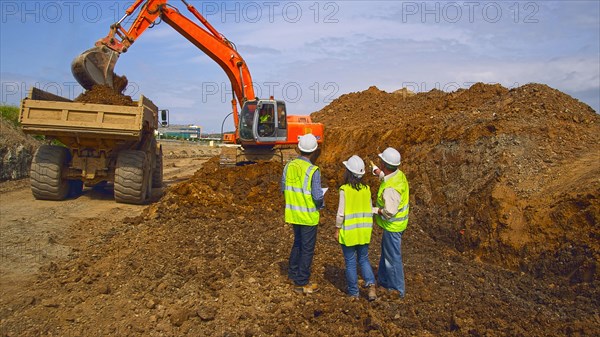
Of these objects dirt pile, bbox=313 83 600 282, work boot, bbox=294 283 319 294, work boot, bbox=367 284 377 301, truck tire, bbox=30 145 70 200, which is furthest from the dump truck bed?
work boot, bbox=367 284 377 301

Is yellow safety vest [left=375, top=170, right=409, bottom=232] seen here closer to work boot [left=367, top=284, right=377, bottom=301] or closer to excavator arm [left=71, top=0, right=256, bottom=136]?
work boot [left=367, top=284, right=377, bottom=301]

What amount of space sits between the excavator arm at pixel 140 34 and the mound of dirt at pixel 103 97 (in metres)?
0.35

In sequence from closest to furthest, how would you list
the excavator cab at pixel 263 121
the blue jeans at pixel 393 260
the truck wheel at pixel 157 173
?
1. the blue jeans at pixel 393 260
2. the excavator cab at pixel 263 121
3. the truck wheel at pixel 157 173

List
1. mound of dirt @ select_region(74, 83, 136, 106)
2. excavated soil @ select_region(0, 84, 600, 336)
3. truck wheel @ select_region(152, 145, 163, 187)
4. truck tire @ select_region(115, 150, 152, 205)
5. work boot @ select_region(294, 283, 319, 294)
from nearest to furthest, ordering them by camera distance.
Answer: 1. excavated soil @ select_region(0, 84, 600, 336)
2. work boot @ select_region(294, 283, 319, 294)
3. mound of dirt @ select_region(74, 83, 136, 106)
4. truck tire @ select_region(115, 150, 152, 205)
5. truck wheel @ select_region(152, 145, 163, 187)

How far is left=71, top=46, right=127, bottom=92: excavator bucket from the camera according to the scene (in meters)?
10.1

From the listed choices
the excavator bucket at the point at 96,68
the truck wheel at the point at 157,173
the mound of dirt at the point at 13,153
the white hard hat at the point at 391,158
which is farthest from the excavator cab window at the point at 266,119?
the white hard hat at the point at 391,158

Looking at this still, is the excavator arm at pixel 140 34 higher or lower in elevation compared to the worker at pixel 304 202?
higher

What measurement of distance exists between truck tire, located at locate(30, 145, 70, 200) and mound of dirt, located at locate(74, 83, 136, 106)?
119cm

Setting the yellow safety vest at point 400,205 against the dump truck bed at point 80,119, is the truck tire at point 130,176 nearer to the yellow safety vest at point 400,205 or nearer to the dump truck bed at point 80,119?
the dump truck bed at point 80,119

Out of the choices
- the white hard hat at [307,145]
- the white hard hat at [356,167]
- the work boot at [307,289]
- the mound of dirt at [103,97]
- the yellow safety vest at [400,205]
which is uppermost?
the mound of dirt at [103,97]

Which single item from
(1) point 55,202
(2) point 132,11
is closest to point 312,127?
(2) point 132,11

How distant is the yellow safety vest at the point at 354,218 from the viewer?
494 cm

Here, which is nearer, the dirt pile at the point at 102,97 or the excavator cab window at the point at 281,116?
the dirt pile at the point at 102,97

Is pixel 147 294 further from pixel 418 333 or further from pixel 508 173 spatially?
pixel 508 173
